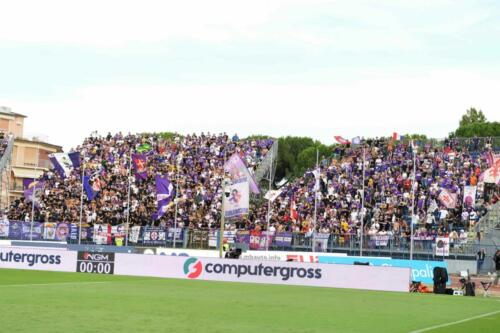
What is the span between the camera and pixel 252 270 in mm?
37469

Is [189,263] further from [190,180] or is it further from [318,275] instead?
[190,180]

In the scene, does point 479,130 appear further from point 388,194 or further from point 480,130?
point 388,194

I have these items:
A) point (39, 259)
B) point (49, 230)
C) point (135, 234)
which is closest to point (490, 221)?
point (135, 234)

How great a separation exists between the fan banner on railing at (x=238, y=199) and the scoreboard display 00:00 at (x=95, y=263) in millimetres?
8933

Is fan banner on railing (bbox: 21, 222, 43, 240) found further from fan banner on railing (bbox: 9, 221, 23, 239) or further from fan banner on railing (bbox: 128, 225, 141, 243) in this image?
fan banner on railing (bbox: 128, 225, 141, 243)

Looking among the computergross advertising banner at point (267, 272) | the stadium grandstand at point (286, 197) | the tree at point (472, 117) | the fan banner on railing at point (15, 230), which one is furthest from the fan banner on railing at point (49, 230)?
the tree at point (472, 117)

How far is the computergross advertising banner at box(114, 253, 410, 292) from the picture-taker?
34.7m

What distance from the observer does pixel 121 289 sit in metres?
28.1

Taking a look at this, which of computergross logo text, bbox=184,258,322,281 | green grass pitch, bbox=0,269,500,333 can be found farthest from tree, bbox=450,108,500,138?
green grass pitch, bbox=0,269,500,333

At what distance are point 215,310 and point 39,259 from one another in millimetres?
24034

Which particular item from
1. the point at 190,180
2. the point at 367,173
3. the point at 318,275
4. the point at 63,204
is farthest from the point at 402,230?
the point at 63,204

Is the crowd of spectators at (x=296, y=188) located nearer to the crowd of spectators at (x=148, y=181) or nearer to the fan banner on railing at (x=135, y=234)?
the crowd of spectators at (x=148, y=181)

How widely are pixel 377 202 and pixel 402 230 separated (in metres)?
4.64

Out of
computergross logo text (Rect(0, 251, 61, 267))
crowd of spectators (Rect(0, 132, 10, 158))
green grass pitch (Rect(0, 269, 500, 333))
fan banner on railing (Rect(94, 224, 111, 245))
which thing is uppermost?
crowd of spectators (Rect(0, 132, 10, 158))
